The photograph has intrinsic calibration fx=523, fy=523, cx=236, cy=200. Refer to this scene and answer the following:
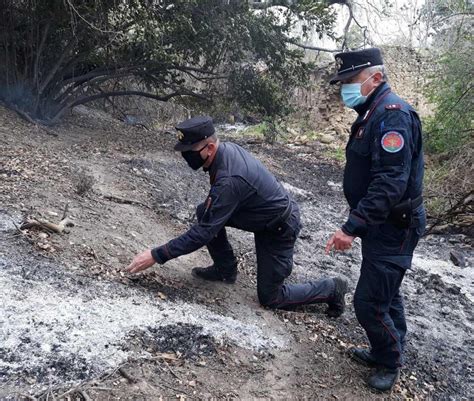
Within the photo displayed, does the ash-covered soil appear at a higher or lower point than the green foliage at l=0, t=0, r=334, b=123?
lower

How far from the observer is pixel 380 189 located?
8.75 ft

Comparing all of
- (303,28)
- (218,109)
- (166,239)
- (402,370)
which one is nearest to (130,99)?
(218,109)

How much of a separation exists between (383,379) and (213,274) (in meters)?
1.49

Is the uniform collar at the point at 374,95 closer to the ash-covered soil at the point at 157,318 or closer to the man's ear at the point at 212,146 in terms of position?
the man's ear at the point at 212,146

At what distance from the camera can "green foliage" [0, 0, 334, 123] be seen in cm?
817

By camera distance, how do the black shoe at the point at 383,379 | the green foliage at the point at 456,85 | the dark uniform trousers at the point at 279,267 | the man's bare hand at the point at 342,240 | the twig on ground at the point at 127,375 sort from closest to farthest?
1. the twig on ground at the point at 127,375
2. the man's bare hand at the point at 342,240
3. the black shoe at the point at 383,379
4. the dark uniform trousers at the point at 279,267
5. the green foliage at the point at 456,85

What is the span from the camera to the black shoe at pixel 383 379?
309 cm

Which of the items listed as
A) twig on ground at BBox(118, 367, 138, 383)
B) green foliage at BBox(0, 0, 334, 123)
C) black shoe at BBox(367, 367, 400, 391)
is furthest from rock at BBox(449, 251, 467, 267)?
green foliage at BBox(0, 0, 334, 123)

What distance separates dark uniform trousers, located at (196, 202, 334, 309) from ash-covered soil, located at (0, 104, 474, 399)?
13 cm

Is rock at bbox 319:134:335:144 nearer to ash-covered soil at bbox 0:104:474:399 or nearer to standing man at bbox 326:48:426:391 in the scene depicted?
ash-covered soil at bbox 0:104:474:399

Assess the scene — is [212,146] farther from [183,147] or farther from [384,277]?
[384,277]

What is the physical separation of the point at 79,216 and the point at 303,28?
721 cm

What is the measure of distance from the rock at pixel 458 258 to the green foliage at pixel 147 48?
5331mm

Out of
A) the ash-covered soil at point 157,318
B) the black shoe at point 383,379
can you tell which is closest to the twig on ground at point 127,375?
the ash-covered soil at point 157,318
